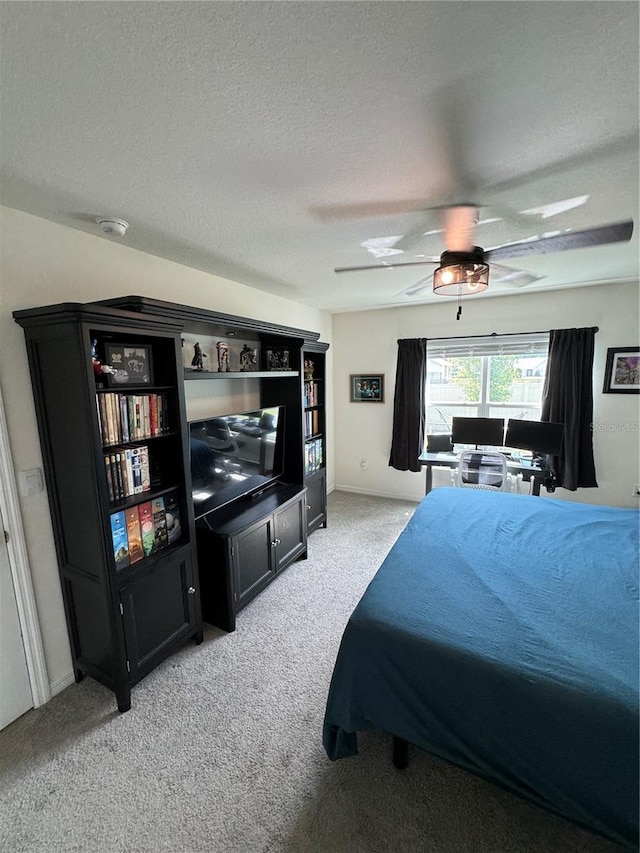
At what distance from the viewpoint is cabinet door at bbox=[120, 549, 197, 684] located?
175cm

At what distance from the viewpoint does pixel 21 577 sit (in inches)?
66.4

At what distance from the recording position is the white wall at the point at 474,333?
11.0ft

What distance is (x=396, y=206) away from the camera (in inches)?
65.1

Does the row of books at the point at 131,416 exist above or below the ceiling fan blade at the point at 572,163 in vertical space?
below

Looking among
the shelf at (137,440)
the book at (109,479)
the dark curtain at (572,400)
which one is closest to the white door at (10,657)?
the book at (109,479)

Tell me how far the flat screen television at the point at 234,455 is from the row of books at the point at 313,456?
274mm

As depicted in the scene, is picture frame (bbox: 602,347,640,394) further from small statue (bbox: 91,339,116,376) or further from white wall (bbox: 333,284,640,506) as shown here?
small statue (bbox: 91,339,116,376)

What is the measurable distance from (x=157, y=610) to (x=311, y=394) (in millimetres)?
2187

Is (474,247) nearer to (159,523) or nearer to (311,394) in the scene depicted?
(311,394)

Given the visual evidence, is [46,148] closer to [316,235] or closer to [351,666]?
[316,235]

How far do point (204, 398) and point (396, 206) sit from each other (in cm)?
182

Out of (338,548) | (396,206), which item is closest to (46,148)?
(396,206)

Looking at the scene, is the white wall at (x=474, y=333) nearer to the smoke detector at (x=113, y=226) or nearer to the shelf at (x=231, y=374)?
the shelf at (x=231, y=374)

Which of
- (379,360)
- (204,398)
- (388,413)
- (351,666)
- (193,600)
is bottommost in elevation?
(193,600)
